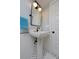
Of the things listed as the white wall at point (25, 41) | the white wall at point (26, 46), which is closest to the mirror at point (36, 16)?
the white wall at point (25, 41)

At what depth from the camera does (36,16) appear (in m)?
3.10

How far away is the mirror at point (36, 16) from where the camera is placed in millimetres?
2915

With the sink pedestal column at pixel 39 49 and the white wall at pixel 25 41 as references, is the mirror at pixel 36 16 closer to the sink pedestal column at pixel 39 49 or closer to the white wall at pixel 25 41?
the white wall at pixel 25 41

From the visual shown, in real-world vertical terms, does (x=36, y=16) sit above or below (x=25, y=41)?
above

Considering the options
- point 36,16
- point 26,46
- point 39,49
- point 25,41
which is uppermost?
point 36,16

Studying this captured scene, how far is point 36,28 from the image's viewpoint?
2979 millimetres

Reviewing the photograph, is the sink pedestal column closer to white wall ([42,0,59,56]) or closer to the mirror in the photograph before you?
white wall ([42,0,59,56])

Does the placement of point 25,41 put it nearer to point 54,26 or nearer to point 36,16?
point 54,26

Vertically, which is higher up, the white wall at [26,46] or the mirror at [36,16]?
the mirror at [36,16]

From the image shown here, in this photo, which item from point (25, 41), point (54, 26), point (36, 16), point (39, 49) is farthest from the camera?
point (36, 16)

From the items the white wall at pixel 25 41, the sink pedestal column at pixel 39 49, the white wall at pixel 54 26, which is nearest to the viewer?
the white wall at pixel 54 26

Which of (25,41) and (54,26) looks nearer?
(54,26)

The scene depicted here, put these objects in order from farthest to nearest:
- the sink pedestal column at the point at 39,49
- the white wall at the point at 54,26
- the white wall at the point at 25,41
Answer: the sink pedestal column at the point at 39,49
the white wall at the point at 25,41
the white wall at the point at 54,26

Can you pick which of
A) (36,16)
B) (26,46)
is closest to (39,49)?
(26,46)
